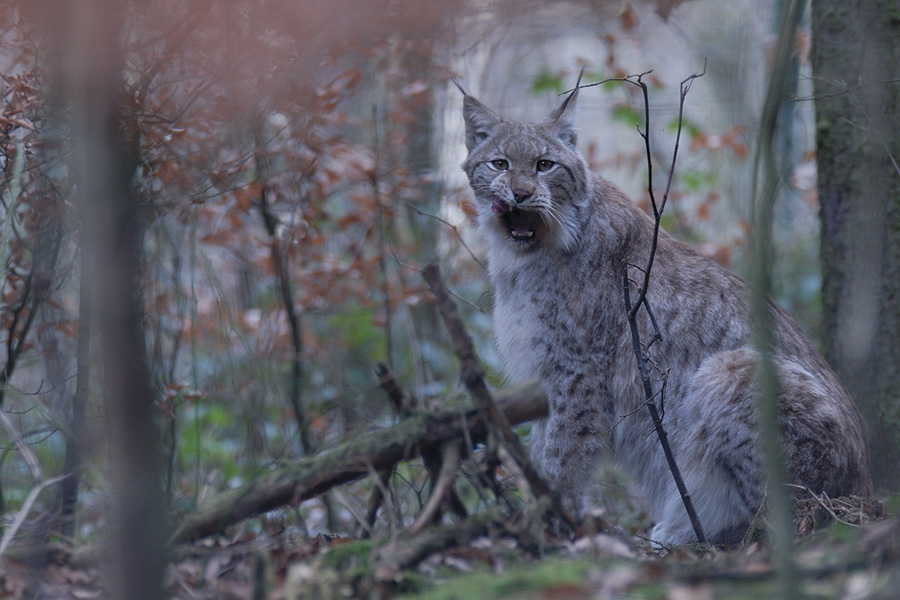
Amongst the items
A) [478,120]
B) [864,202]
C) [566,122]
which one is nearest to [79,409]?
[478,120]

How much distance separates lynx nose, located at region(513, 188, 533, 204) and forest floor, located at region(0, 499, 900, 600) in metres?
2.08

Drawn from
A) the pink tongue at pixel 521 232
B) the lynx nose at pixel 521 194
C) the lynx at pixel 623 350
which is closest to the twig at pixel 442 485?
the lynx at pixel 623 350

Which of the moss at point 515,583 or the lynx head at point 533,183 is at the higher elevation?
the lynx head at point 533,183

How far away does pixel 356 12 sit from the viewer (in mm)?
5277

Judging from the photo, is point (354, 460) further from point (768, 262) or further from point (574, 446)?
point (574, 446)

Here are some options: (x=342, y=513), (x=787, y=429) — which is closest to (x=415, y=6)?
(x=787, y=429)

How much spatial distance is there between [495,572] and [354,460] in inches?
26.8

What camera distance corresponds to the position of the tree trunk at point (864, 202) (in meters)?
4.88

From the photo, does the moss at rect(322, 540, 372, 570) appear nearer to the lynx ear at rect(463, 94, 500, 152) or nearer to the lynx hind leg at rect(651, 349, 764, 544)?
the lynx hind leg at rect(651, 349, 764, 544)

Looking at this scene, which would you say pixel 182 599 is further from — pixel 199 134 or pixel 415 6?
pixel 415 6

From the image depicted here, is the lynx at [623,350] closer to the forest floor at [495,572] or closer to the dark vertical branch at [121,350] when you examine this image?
the forest floor at [495,572]

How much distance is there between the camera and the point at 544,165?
512 cm

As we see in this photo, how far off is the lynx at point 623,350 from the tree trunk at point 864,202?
0.40 metres

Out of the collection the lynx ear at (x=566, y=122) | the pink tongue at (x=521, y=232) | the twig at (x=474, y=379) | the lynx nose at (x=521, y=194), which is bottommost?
the twig at (x=474, y=379)
